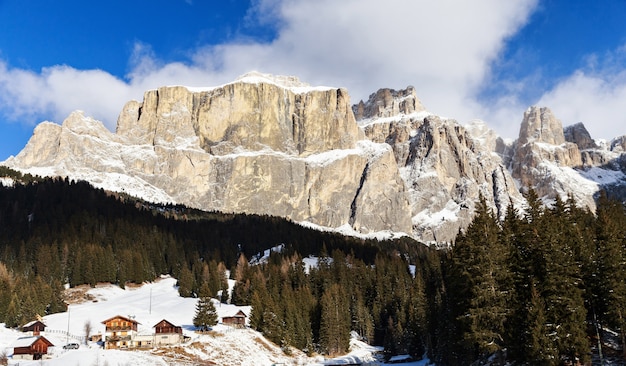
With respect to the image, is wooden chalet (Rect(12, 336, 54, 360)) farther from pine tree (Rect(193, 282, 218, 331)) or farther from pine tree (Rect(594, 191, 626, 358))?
pine tree (Rect(594, 191, 626, 358))

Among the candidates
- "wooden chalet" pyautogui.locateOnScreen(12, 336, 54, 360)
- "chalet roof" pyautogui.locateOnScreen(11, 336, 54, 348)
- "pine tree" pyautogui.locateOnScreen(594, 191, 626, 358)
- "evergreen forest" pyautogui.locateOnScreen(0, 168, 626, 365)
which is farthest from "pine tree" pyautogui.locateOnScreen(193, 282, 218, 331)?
"pine tree" pyautogui.locateOnScreen(594, 191, 626, 358)

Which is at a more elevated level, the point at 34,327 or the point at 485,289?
the point at 485,289

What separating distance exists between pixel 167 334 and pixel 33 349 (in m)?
18.1

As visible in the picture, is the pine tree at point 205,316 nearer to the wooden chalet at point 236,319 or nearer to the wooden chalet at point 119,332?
the wooden chalet at point 236,319

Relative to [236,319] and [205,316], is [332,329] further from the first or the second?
[205,316]

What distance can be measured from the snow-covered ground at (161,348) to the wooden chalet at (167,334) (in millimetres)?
2383

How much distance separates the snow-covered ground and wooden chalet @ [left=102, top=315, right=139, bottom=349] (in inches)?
82.1

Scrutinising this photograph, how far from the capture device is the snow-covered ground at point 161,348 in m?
69.7

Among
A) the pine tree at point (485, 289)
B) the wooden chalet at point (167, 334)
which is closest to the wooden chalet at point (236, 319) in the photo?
the wooden chalet at point (167, 334)

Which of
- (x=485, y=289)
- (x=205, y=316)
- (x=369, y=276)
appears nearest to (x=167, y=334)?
(x=205, y=316)

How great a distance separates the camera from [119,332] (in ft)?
273

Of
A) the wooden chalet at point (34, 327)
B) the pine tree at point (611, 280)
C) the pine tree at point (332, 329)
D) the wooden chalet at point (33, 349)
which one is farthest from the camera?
the pine tree at point (332, 329)

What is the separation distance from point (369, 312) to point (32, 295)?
2496 inches

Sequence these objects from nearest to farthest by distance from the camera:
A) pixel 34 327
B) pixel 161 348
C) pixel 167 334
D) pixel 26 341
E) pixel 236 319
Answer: pixel 26 341
pixel 161 348
pixel 34 327
pixel 167 334
pixel 236 319
